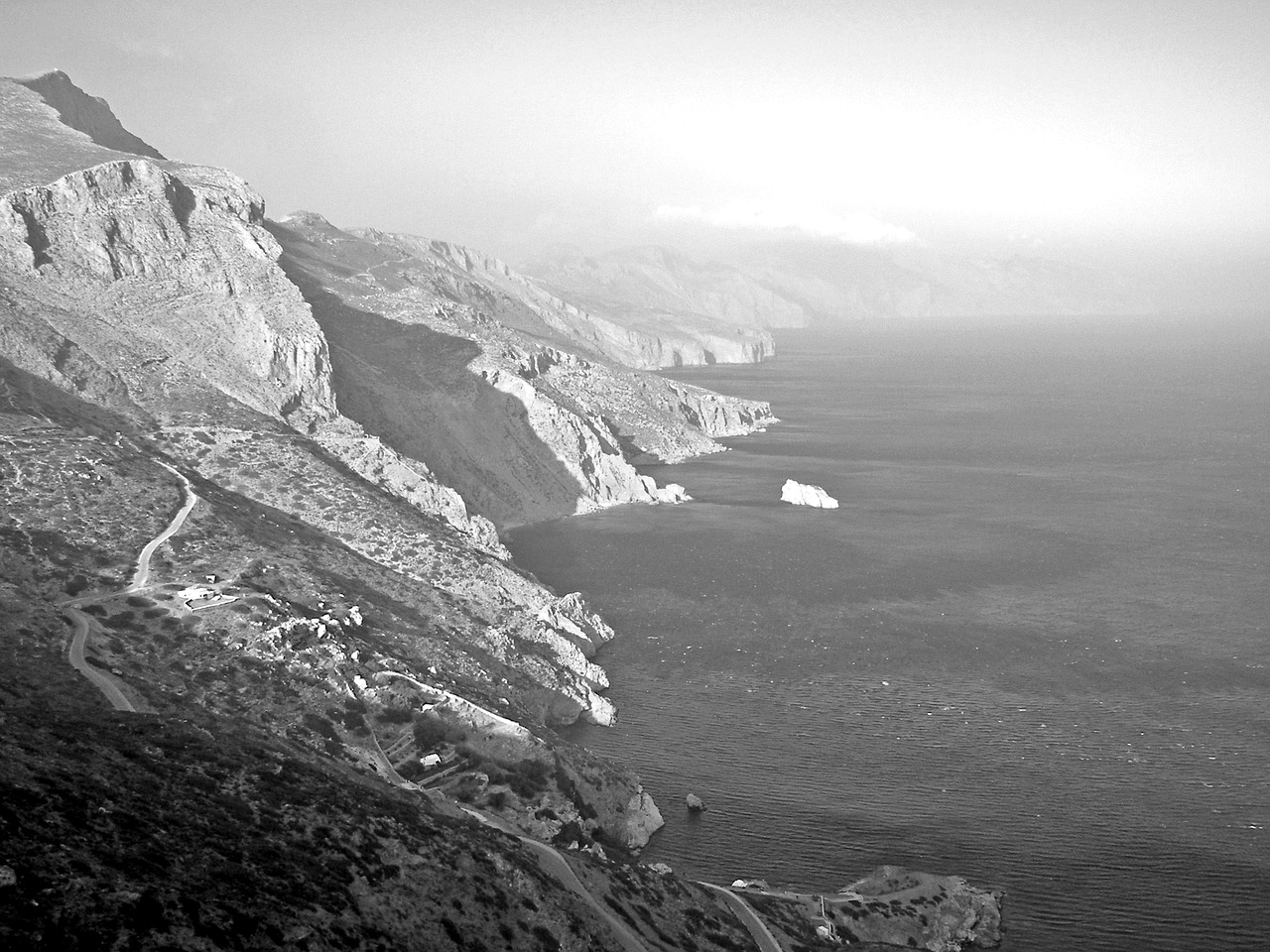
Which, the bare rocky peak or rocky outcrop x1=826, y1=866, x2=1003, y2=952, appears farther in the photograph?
the bare rocky peak

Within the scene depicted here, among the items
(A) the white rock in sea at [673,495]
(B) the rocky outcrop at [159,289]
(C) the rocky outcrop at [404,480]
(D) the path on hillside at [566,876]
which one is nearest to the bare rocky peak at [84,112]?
(B) the rocky outcrop at [159,289]

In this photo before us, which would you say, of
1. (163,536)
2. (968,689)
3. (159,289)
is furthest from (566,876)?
(159,289)

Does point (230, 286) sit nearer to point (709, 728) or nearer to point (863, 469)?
point (709, 728)

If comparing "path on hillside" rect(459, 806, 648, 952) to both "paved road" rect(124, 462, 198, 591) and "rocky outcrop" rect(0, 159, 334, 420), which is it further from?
"rocky outcrop" rect(0, 159, 334, 420)

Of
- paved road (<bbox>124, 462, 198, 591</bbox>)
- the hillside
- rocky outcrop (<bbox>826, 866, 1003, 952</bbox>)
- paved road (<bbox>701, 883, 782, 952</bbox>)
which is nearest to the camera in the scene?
the hillside

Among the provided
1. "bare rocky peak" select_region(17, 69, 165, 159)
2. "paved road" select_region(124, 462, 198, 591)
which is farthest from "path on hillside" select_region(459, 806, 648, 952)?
"bare rocky peak" select_region(17, 69, 165, 159)

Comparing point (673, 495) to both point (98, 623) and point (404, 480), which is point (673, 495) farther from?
point (98, 623)

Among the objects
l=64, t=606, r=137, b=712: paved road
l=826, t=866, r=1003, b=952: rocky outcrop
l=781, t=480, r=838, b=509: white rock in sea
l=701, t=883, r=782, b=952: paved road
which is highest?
l=781, t=480, r=838, b=509: white rock in sea
